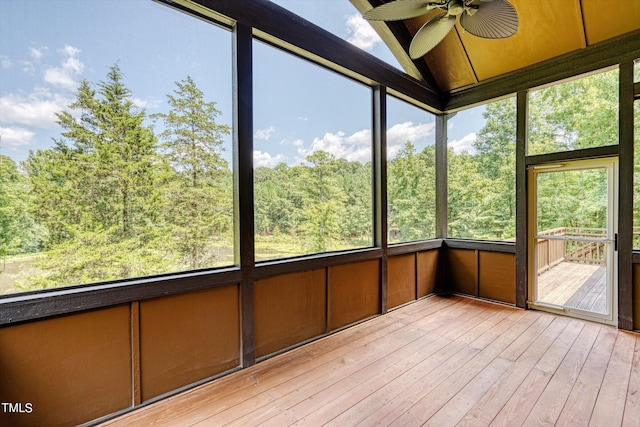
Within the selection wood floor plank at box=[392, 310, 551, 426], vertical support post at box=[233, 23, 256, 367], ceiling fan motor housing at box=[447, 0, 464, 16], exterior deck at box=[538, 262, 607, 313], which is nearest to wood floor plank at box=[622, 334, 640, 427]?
wood floor plank at box=[392, 310, 551, 426]

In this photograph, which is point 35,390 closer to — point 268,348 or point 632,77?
point 268,348

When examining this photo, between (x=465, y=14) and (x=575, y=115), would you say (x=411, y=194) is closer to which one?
(x=575, y=115)

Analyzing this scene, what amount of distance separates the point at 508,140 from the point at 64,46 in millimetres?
4995

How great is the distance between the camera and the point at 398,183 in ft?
14.0

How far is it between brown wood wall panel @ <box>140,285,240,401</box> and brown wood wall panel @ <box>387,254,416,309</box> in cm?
231

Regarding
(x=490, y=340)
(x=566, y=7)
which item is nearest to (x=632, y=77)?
(x=566, y=7)

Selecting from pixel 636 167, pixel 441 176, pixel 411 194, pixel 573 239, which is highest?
pixel 441 176

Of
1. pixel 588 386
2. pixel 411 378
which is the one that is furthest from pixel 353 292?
pixel 588 386

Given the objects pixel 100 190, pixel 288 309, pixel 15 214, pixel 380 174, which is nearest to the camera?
pixel 15 214

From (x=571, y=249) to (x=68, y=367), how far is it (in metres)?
5.37

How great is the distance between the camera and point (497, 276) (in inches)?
173

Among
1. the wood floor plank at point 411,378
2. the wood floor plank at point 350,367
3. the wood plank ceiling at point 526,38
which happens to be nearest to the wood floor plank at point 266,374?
the wood floor plank at point 350,367

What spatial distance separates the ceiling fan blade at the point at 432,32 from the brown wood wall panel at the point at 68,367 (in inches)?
126

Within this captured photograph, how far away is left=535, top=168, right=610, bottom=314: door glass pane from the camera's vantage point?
362cm
